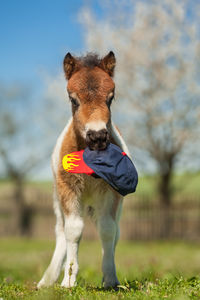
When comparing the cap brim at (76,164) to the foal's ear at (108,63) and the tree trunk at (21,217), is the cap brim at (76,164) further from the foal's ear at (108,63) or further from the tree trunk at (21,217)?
the tree trunk at (21,217)

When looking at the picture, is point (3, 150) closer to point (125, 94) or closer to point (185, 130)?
point (125, 94)

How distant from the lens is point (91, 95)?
14.5 feet

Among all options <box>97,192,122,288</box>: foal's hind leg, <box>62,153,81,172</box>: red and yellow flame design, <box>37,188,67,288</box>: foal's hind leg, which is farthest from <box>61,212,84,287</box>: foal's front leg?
<box>62,153,81,172</box>: red and yellow flame design

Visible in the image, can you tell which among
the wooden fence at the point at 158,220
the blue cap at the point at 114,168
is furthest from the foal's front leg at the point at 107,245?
the wooden fence at the point at 158,220

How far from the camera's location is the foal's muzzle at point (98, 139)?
4.04 metres

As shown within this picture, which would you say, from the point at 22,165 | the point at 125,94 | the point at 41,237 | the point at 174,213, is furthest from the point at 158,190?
the point at 22,165

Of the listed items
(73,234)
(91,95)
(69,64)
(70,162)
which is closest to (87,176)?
(70,162)

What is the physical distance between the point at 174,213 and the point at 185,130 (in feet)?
11.8

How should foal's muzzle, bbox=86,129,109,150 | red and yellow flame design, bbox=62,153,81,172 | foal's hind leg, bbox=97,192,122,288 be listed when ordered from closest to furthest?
foal's muzzle, bbox=86,129,109,150 < red and yellow flame design, bbox=62,153,81,172 < foal's hind leg, bbox=97,192,122,288

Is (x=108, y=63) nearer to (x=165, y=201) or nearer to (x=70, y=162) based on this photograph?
(x=70, y=162)

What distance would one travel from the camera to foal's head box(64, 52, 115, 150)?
412cm

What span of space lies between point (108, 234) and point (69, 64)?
6.68 ft

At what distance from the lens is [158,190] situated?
62.5 ft

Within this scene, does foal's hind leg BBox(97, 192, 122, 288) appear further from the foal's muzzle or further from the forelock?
the forelock
